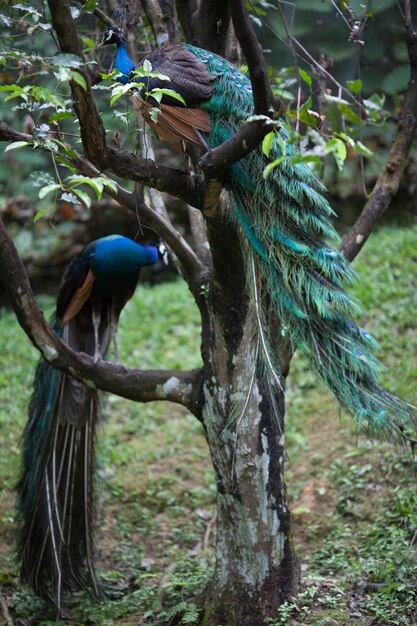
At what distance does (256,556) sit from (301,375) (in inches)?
111

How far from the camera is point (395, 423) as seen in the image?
2.95m

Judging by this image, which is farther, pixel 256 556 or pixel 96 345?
pixel 96 345

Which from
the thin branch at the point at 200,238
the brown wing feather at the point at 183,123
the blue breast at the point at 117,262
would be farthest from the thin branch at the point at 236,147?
the blue breast at the point at 117,262

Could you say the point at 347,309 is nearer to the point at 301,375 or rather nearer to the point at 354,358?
the point at 354,358

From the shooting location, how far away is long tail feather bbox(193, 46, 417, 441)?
2.98 m

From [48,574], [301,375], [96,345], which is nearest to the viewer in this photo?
[48,574]

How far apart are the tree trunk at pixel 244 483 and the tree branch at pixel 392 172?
0.72 m

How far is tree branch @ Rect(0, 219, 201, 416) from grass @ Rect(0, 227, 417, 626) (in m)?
0.80

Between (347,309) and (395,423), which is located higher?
(347,309)

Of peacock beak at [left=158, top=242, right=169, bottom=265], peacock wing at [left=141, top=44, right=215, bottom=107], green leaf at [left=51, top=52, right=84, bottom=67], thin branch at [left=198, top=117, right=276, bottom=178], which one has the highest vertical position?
peacock wing at [left=141, top=44, right=215, bottom=107]

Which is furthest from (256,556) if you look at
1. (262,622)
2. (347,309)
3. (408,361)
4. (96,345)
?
(408,361)

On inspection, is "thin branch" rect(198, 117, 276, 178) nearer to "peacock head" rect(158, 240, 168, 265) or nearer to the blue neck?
the blue neck

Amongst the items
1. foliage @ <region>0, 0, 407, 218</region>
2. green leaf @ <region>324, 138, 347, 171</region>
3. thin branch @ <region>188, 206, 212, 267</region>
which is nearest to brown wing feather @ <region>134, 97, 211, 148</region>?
foliage @ <region>0, 0, 407, 218</region>

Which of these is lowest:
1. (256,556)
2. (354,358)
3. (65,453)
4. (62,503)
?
(256,556)
